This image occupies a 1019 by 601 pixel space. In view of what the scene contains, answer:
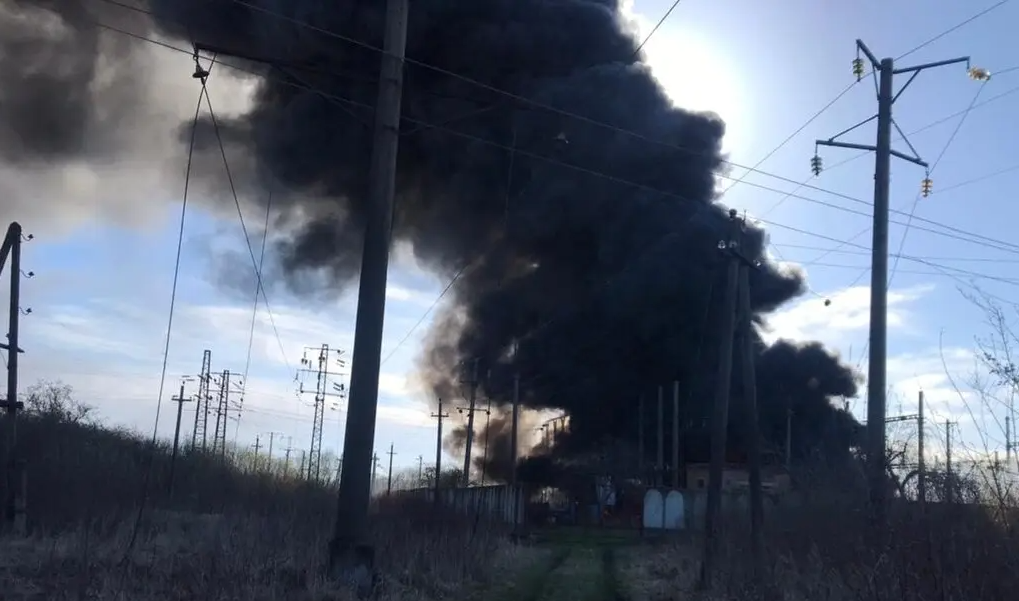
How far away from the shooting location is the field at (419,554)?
Answer: 26.4ft

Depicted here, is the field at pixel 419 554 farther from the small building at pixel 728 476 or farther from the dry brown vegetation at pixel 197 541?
the small building at pixel 728 476

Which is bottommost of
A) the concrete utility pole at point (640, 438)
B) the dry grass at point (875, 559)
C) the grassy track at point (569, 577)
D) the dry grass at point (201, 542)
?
the grassy track at point (569, 577)

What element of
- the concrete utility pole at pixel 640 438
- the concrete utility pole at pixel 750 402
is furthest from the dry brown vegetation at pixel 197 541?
the concrete utility pole at pixel 640 438

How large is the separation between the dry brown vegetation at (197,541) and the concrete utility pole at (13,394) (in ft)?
1.82

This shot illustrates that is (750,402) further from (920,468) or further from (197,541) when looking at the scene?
(197,541)

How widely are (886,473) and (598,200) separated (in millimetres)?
29042

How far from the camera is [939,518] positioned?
8.34 m

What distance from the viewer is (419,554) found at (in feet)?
59.0

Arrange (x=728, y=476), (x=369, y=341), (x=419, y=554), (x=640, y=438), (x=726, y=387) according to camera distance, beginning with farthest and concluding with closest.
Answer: (x=640, y=438) → (x=728, y=476) → (x=726, y=387) → (x=419, y=554) → (x=369, y=341)

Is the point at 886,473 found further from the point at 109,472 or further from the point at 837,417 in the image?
the point at 837,417

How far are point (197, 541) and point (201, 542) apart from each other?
1242mm

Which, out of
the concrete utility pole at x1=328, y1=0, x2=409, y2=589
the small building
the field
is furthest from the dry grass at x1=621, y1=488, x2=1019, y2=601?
the small building

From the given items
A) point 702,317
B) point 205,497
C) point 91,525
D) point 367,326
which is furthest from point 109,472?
point 702,317

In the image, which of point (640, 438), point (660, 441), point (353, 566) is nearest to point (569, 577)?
point (353, 566)
